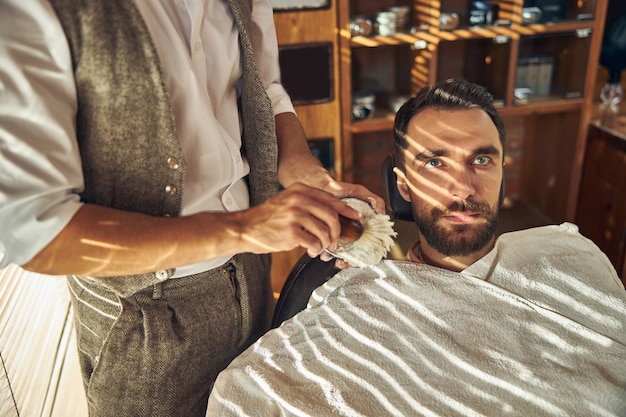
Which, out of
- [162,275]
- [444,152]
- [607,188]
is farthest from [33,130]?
[607,188]

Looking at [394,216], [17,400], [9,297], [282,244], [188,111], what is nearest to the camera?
[282,244]

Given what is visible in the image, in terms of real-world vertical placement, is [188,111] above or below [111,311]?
above

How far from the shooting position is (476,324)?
159cm

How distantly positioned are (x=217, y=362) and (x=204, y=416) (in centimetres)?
17

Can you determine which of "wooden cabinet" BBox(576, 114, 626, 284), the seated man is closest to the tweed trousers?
the seated man

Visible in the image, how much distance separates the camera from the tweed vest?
101cm

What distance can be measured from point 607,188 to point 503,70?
894 millimetres

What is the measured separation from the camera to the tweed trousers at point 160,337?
133 cm

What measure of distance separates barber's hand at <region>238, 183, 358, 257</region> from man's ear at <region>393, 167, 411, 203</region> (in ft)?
2.57

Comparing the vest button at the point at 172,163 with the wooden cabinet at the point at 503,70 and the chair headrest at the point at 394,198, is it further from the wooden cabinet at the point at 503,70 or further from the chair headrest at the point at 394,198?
the wooden cabinet at the point at 503,70

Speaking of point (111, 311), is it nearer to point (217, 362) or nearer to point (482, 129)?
point (217, 362)

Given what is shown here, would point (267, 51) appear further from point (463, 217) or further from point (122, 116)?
point (463, 217)

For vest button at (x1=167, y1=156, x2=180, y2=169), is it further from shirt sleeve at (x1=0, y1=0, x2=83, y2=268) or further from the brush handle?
the brush handle

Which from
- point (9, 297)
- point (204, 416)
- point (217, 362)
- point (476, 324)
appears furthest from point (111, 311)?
point (476, 324)
